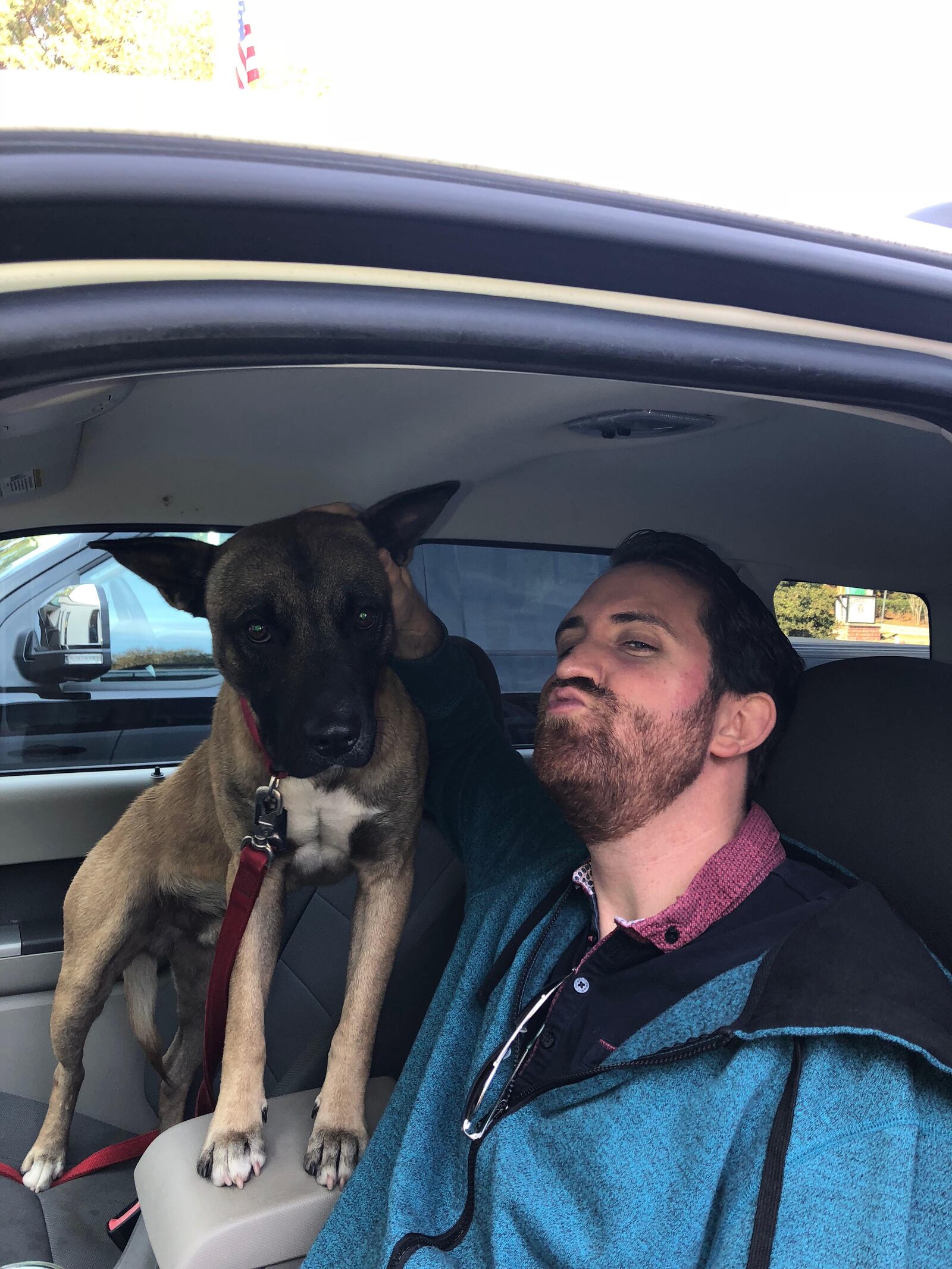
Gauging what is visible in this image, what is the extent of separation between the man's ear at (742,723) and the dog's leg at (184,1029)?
5.92 ft

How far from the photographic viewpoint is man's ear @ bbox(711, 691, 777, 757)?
1.86 meters

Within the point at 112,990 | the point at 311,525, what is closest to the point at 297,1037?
the point at 112,990

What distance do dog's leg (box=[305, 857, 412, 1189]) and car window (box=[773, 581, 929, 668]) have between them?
1417 millimetres

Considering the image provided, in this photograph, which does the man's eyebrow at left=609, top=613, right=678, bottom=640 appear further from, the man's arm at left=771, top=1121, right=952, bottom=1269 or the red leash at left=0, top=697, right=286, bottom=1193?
the man's arm at left=771, top=1121, right=952, bottom=1269

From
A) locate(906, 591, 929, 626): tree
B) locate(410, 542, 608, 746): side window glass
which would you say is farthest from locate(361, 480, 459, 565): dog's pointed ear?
locate(906, 591, 929, 626): tree

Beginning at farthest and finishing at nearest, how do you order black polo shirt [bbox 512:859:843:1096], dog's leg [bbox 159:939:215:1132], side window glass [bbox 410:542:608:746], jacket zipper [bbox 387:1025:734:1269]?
1. side window glass [bbox 410:542:608:746]
2. dog's leg [bbox 159:939:215:1132]
3. black polo shirt [bbox 512:859:843:1096]
4. jacket zipper [bbox 387:1025:734:1269]

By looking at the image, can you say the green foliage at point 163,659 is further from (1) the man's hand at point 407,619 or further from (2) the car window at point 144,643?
(1) the man's hand at point 407,619

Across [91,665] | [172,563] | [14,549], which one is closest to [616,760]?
[172,563]

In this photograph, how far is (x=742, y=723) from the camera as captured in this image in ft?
6.24

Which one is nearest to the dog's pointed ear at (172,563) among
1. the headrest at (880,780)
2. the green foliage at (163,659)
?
the green foliage at (163,659)

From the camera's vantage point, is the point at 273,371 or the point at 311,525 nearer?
the point at 273,371

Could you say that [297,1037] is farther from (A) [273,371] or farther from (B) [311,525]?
(A) [273,371]

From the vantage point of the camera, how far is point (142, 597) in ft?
10.8

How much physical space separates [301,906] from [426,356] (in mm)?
2285
